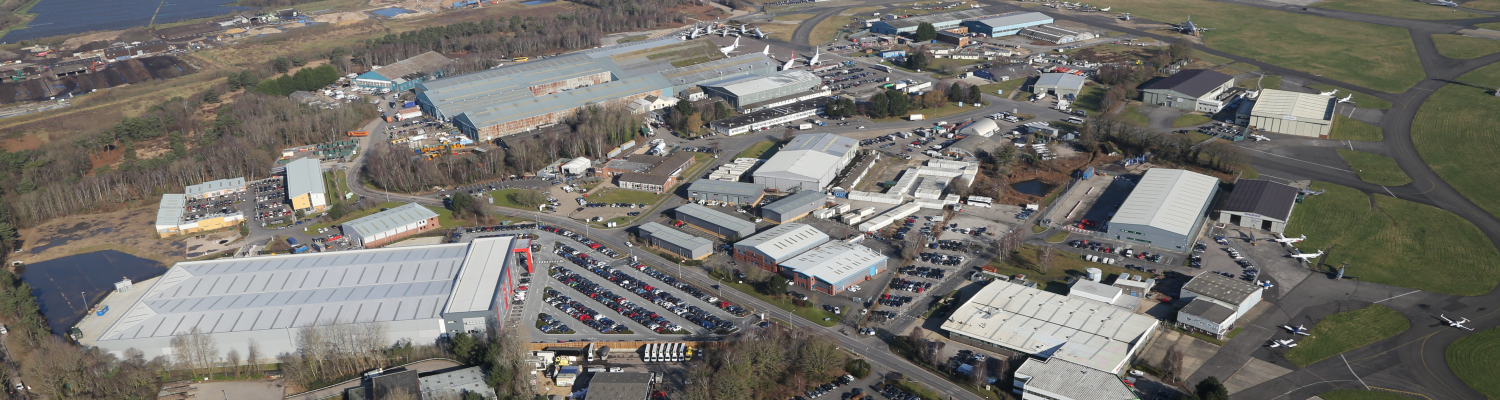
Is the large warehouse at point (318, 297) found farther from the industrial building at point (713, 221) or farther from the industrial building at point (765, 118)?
the industrial building at point (765, 118)

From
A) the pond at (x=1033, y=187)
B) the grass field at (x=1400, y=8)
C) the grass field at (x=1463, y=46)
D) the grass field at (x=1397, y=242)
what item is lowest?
the grass field at (x=1397, y=242)

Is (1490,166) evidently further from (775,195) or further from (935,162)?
(775,195)

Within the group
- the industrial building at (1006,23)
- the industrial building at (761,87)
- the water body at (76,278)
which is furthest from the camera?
the industrial building at (1006,23)

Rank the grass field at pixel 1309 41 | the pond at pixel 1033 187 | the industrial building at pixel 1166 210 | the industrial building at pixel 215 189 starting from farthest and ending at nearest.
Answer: the grass field at pixel 1309 41 → the industrial building at pixel 215 189 → the pond at pixel 1033 187 → the industrial building at pixel 1166 210

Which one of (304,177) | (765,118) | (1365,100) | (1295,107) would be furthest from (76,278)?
(1365,100)

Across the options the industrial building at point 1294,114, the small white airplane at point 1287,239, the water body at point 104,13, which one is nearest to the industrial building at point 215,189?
the small white airplane at point 1287,239

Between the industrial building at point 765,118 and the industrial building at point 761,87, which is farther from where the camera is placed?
the industrial building at point 761,87

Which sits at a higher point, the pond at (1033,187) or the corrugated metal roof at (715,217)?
the corrugated metal roof at (715,217)

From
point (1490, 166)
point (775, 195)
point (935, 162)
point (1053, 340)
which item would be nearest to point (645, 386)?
Answer: point (1053, 340)
